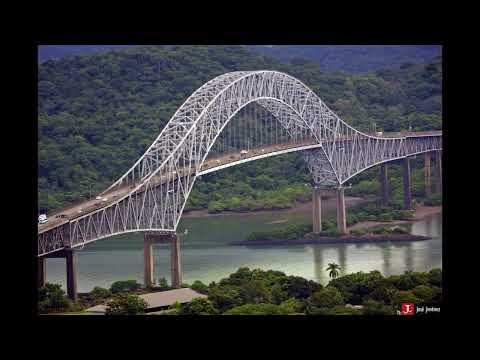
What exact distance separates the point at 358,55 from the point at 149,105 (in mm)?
32664

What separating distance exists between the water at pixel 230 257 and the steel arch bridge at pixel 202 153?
1844 millimetres

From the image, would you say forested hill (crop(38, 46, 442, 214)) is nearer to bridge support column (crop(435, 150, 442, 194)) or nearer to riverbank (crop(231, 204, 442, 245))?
bridge support column (crop(435, 150, 442, 194))

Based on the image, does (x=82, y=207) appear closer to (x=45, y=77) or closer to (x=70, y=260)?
(x=70, y=260)

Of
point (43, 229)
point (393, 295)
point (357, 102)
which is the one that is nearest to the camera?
point (393, 295)

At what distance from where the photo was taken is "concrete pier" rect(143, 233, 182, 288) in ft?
96.4

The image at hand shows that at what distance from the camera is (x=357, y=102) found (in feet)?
208

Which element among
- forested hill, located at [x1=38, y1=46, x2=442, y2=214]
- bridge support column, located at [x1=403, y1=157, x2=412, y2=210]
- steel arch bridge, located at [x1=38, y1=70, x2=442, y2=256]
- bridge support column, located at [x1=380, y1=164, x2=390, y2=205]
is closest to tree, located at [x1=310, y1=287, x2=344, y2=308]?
steel arch bridge, located at [x1=38, y1=70, x2=442, y2=256]

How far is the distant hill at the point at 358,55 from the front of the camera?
7688cm

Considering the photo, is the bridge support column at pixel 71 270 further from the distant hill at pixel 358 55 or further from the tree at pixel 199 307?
the distant hill at pixel 358 55

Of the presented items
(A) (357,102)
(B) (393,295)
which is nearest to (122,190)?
(B) (393,295)
